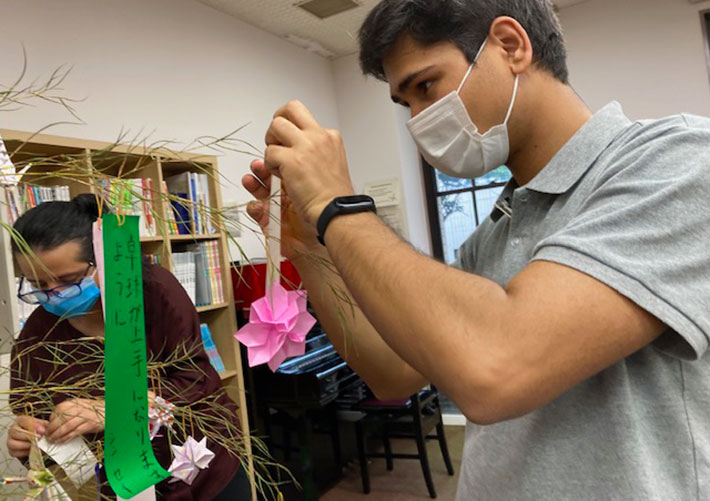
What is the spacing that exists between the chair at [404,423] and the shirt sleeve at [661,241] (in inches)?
108

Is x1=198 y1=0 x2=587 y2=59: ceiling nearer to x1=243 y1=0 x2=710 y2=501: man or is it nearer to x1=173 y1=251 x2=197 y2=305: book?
x1=173 y1=251 x2=197 y2=305: book

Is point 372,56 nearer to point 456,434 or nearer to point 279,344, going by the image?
point 279,344

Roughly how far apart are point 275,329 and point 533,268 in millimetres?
343

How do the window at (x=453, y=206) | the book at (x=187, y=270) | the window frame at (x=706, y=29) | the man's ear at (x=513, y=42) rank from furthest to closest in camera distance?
the window at (x=453, y=206)
the window frame at (x=706, y=29)
the book at (x=187, y=270)
the man's ear at (x=513, y=42)

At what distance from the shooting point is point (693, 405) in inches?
25.8

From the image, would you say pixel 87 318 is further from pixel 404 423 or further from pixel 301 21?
pixel 301 21

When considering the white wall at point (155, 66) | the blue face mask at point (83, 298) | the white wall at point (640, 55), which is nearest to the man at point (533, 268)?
the blue face mask at point (83, 298)

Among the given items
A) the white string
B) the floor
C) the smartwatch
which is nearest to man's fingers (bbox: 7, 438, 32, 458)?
the white string

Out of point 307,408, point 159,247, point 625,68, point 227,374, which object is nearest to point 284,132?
point 159,247

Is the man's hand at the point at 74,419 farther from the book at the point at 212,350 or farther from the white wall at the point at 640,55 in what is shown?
the white wall at the point at 640,55

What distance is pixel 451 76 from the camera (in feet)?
2.77

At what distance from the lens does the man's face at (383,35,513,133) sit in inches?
33.0

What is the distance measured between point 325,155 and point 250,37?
139 inches

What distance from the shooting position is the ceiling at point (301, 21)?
11.6ft
